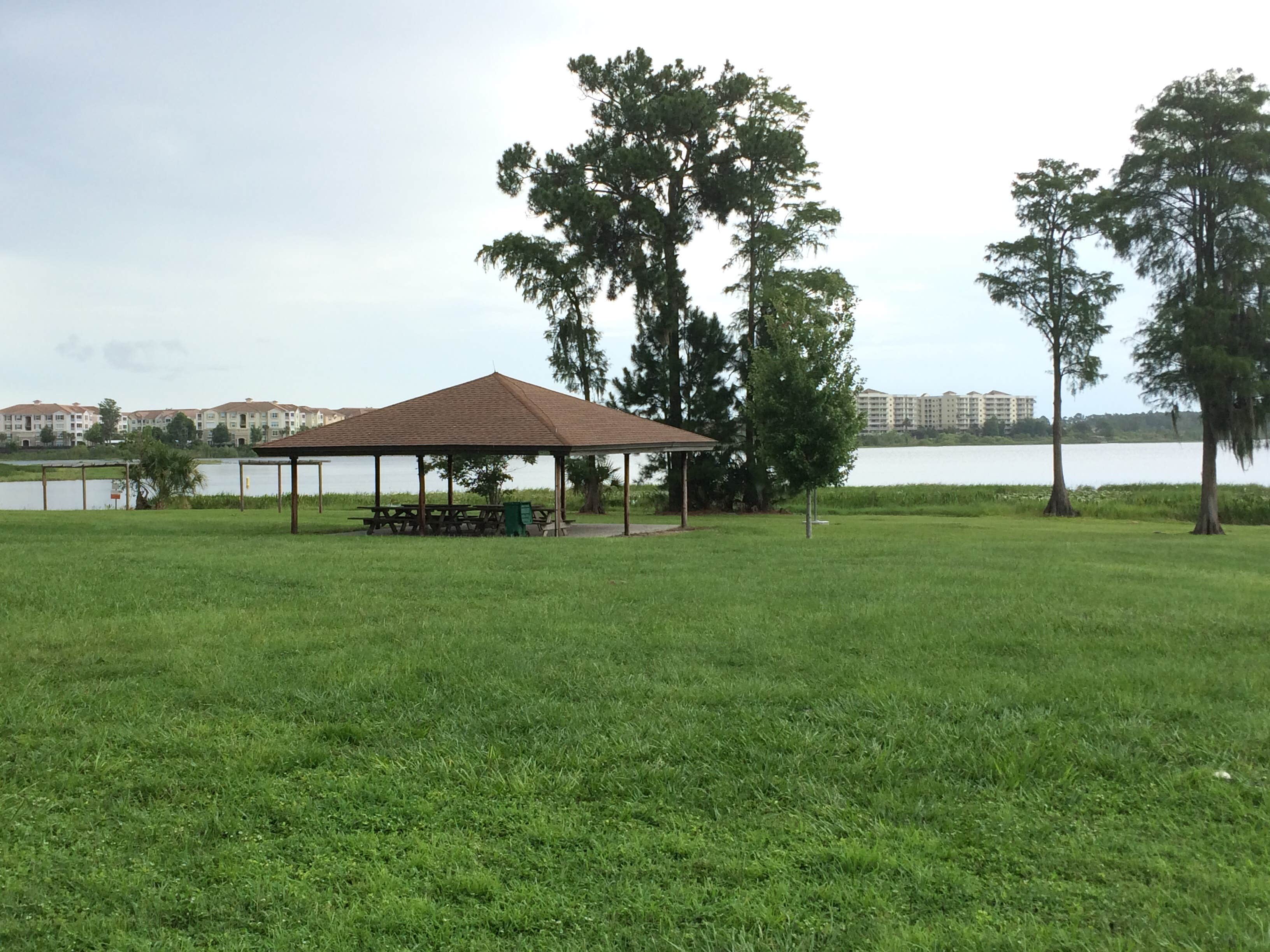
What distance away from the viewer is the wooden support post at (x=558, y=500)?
→ 67.3ft

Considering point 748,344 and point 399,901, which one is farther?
point 748,344

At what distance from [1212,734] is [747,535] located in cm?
1574

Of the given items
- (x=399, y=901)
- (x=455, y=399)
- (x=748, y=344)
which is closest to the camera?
(x=399, y=901)

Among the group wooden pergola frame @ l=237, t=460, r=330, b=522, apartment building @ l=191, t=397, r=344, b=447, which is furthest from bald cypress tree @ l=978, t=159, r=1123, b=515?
apartment building @ l=191, t=397, r=344, b=447

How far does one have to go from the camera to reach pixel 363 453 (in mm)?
20500

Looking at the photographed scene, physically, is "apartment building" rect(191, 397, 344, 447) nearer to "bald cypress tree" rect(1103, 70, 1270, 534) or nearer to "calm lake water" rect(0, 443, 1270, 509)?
"calm lake water" rect(0, 443, 1270, 509)

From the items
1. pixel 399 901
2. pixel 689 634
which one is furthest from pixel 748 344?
pixel 399 901

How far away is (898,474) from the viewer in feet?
241

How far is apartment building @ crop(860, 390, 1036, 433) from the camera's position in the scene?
155m

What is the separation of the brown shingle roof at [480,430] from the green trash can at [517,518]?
1197mm

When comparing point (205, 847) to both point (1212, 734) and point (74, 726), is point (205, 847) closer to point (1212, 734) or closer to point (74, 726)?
point (74, 726)

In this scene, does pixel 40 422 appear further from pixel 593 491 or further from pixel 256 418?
pixel 593 491

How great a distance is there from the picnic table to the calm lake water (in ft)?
7.65

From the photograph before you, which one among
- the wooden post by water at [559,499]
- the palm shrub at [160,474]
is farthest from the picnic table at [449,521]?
the palm shrub at [160,474]
